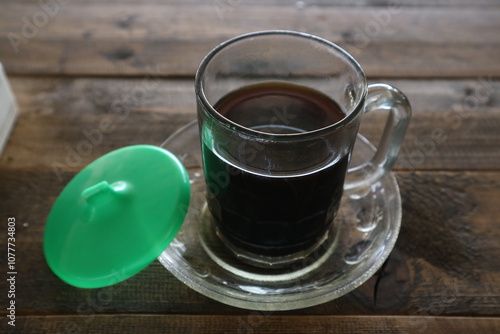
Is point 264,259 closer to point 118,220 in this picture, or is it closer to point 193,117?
point 118,220

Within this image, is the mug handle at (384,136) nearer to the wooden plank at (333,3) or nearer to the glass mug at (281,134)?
the glass mug at (281,134)

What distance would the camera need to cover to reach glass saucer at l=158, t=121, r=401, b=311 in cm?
60

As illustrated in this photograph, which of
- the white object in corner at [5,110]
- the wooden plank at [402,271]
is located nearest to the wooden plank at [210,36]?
the white object in corner at [5,110]

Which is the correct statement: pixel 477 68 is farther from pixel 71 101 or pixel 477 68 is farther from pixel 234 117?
pixel 71 101

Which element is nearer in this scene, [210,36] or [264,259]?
[264,259]

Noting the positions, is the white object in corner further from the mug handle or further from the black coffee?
the mug handle

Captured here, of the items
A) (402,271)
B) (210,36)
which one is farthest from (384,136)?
(210,36)

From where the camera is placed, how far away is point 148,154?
662 mm

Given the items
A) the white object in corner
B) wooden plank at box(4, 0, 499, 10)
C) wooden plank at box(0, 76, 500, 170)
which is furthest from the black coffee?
wooden plank at box(4, 0, 499, 10)

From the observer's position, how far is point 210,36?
99 cm

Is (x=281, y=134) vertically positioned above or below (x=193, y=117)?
above

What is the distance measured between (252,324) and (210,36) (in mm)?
552

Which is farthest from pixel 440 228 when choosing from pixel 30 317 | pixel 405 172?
pixel 30 317

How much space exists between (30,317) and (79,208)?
0.13m
